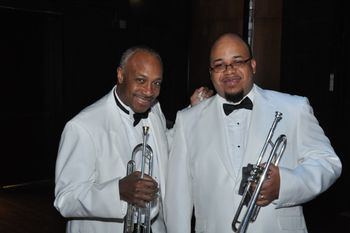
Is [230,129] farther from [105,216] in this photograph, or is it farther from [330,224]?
[330,224]

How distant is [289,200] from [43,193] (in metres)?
5.52

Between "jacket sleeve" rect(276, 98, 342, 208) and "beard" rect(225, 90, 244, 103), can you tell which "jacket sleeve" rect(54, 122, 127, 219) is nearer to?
"beard" rect(225, 90, 244, 103)

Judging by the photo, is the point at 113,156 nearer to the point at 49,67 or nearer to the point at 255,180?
the point at 255,180

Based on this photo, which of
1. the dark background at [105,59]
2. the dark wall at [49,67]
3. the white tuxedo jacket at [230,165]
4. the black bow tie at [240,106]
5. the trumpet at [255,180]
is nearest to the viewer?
the trumpet at [255,180]

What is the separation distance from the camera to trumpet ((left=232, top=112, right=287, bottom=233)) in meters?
2.08

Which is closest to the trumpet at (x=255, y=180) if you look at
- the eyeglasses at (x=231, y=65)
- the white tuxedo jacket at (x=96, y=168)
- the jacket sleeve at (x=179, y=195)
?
the jacket sleeve at (x=179, y=195)

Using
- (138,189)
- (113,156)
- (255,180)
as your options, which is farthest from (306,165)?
(113,156)

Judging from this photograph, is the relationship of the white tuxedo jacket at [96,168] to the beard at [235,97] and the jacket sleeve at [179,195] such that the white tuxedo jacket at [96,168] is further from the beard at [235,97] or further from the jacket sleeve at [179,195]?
the beard at [235,97]

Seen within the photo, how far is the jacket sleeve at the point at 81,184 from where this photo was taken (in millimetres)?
2410

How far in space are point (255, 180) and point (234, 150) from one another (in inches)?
16.5

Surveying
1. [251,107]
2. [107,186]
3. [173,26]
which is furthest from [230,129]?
[173,26]

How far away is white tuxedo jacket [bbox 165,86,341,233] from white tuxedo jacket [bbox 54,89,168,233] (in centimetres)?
21

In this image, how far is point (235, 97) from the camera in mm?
2539

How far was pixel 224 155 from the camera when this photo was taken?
251 centimetres
